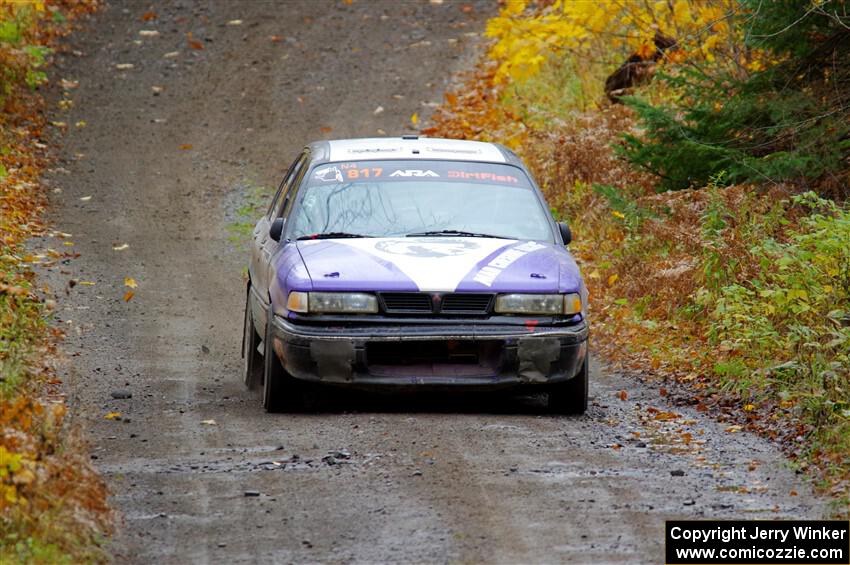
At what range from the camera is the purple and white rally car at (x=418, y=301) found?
8.27m

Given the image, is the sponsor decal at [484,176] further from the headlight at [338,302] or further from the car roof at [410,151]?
the headlight at [338,302]

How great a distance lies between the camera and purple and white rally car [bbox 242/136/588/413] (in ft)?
27.1

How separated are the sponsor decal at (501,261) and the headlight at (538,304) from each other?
14 cm

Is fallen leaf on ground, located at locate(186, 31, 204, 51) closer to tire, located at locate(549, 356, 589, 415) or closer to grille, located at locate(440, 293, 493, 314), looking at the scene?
tire, located at locate(549, 356, 589, 415)

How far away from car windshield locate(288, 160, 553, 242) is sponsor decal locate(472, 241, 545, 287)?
0.81ft

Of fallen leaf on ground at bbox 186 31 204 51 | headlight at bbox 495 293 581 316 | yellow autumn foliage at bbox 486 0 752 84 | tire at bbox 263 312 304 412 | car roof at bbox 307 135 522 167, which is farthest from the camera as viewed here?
fallen leaf on ground at bbox 186 31 204 51

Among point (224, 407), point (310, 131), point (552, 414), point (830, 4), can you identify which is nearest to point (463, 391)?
point (552, 414)

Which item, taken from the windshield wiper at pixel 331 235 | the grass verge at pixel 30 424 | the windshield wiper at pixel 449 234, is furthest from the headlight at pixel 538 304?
the grass verge at pixel 30 424

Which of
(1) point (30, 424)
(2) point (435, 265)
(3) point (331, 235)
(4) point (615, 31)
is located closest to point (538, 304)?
(2) point (435, 265)

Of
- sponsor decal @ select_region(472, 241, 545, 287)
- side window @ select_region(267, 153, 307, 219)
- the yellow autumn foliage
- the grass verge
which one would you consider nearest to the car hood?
sponsor decal @ select_region(472, 241, 545, 287)

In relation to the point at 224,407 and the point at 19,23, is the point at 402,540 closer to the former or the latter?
the point at 224,407

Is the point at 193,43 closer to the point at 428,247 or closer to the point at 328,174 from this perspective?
the point at 328,174

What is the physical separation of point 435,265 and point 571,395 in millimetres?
1268

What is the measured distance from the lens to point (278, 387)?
860 cm
